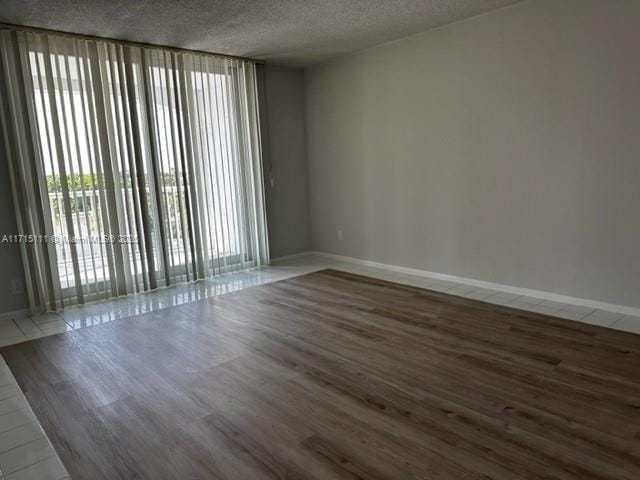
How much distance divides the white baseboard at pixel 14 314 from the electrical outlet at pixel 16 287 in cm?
17

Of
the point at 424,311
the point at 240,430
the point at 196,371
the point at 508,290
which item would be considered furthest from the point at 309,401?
the point at 508,290


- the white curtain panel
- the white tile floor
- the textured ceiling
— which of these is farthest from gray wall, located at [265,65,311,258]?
the white tile floor

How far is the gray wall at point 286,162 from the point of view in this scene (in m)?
5.91

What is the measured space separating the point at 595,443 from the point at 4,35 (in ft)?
16.8

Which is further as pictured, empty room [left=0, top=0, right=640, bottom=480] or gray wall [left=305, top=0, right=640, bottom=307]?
gray wall [left=305, top=0, right=640, bottom=307]

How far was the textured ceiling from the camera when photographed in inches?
138

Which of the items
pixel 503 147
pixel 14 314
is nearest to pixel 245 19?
pixel 503 147

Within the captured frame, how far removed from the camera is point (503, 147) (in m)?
4.18

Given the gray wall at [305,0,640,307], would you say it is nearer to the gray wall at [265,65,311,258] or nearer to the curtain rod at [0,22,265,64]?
the gray wall at [265,65,311,258]

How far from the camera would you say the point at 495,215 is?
4.34 metres

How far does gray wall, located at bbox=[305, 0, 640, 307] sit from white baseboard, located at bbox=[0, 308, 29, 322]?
3.69 meters

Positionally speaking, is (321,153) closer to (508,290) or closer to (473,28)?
(473,28)

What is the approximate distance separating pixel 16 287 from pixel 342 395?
11.1 feet

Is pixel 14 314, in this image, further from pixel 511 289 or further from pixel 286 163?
pixel 511 289
